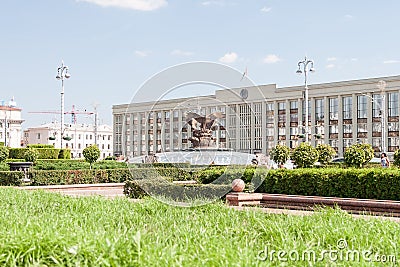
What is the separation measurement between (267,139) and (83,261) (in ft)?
157

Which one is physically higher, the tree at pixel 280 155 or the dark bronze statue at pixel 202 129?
the dark bronze statue at pixel 202 129

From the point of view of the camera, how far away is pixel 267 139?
170 feet

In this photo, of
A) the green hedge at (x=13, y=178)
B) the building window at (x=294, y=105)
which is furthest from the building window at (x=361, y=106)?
the green hedge at (x=13, y=178)

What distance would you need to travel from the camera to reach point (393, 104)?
47375 mm

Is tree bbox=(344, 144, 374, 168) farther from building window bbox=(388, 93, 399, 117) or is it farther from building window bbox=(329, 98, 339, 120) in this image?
building window bbox=(329, 98, 339, 120)

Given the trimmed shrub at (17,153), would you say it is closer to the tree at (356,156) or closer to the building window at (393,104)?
the tree at (356,156)

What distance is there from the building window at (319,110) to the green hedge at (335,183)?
39013 mm

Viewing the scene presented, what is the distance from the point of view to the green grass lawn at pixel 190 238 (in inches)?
176

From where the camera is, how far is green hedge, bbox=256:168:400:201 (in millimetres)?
12008

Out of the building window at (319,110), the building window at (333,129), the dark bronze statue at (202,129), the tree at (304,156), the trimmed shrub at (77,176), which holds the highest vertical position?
the building window at (319,110)

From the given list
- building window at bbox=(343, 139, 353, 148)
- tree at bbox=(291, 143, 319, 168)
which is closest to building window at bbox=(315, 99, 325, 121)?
building window at bbox=(343, 139, 353, 148)

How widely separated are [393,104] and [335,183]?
36.9 meters

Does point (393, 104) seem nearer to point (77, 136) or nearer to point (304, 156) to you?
point (304, 156)

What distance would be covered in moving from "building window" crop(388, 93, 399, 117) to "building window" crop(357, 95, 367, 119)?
2.20 metres
